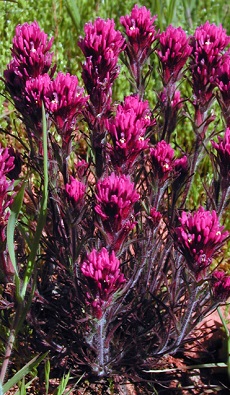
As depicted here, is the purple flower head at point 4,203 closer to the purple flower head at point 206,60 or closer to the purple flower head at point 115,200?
the purple flower head at point 115,200

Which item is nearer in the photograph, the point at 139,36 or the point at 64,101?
the point at 64,101

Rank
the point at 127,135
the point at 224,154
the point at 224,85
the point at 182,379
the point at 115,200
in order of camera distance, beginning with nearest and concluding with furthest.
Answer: the point at 115,200 < the point at 127,135 < the point at 224,154 < the point at 224,85 < the point at 182,379

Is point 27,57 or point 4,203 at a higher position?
point 27,57

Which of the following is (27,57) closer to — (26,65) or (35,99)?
(26,65)

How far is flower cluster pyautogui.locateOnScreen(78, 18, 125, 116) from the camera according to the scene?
2.14 m

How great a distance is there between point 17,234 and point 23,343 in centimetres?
54

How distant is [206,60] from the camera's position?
233 cm

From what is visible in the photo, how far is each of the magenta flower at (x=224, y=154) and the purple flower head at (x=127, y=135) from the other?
0.28 metres

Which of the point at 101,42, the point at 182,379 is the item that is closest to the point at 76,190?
the point at 101,42

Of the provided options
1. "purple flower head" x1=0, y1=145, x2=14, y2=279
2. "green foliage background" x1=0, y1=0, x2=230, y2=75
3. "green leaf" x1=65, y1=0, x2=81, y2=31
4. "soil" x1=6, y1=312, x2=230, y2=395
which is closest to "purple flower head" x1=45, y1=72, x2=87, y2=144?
"purple flower head" x1=0, y1=145, x2=14, y2=279

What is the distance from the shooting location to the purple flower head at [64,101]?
202 centimetres

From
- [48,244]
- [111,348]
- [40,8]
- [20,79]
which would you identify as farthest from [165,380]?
[40,8]

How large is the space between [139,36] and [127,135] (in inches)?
23.2

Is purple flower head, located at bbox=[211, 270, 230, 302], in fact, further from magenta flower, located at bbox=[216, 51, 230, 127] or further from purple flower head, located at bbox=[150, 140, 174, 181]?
magenta flower, located at bbox=[216, 51, 230, 127]
